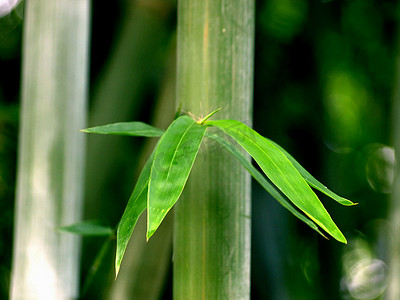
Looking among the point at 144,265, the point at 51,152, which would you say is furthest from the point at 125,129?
the point at 144,265

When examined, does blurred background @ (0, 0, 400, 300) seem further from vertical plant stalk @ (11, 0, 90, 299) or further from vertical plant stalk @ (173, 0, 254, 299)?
vertical plant stalk @ (173, 0, 254, 299)

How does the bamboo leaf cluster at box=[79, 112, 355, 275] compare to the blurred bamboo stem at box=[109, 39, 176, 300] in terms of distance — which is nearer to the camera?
the bamboo leaf cluster at box=[79, 112, 355, 275]

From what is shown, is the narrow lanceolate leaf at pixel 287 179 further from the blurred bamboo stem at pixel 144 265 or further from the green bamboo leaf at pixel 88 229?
the blurred bamboo stem at pixel 144 265

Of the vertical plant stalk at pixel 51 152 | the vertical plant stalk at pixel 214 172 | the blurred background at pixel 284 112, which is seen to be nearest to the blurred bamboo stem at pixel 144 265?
the blurred background at pixel 284 112

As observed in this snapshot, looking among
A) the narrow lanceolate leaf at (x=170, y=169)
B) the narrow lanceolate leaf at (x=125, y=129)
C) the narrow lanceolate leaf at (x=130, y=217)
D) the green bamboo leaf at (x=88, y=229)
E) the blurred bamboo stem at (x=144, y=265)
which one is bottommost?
the blurred bamboo stem at (x=144, y=265)

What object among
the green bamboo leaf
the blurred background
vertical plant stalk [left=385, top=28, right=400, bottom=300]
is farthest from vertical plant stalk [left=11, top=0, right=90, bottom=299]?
vertical plant stalk [left=385, top=28, right=400, bottom=300]

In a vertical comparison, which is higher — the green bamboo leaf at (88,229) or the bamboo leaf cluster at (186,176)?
the bamboo leaf cluster at (186,176)

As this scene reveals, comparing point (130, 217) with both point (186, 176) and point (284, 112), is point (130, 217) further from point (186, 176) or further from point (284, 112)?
point (284, 112)
